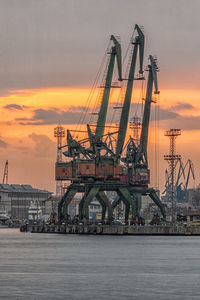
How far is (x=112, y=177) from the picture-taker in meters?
175

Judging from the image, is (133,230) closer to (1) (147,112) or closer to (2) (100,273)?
(1) (147,112)

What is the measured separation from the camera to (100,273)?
281ft

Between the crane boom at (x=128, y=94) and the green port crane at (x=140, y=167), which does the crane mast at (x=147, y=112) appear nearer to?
the green port crane at (x=140, y=167)

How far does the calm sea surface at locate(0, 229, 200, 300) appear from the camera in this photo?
70688 millimetres

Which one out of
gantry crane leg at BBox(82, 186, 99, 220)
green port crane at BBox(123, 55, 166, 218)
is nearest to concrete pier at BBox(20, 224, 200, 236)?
gantry crane leg at BBox(82, 186, 99, 220)

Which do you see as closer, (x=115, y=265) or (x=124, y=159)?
(x=115, y=265)

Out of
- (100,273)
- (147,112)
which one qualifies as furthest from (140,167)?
(100,273)

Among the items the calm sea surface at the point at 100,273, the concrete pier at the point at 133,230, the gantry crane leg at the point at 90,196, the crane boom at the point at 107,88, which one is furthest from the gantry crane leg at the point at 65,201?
the calm sea surface at the point at 100,273

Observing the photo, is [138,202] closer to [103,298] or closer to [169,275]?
[169,275]

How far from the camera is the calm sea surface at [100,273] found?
7069 centimetres

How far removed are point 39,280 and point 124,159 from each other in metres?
113

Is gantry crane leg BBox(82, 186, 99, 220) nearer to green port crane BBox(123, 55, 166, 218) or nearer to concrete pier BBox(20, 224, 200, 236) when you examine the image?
concrete pier BBox(20, 224, 200, 236)

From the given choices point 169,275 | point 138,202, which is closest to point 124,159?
point 138,202

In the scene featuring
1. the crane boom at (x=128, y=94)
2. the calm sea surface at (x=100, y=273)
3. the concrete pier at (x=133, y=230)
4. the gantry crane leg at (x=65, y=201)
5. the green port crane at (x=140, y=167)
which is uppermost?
the crane boom at (x=128, y=94)
